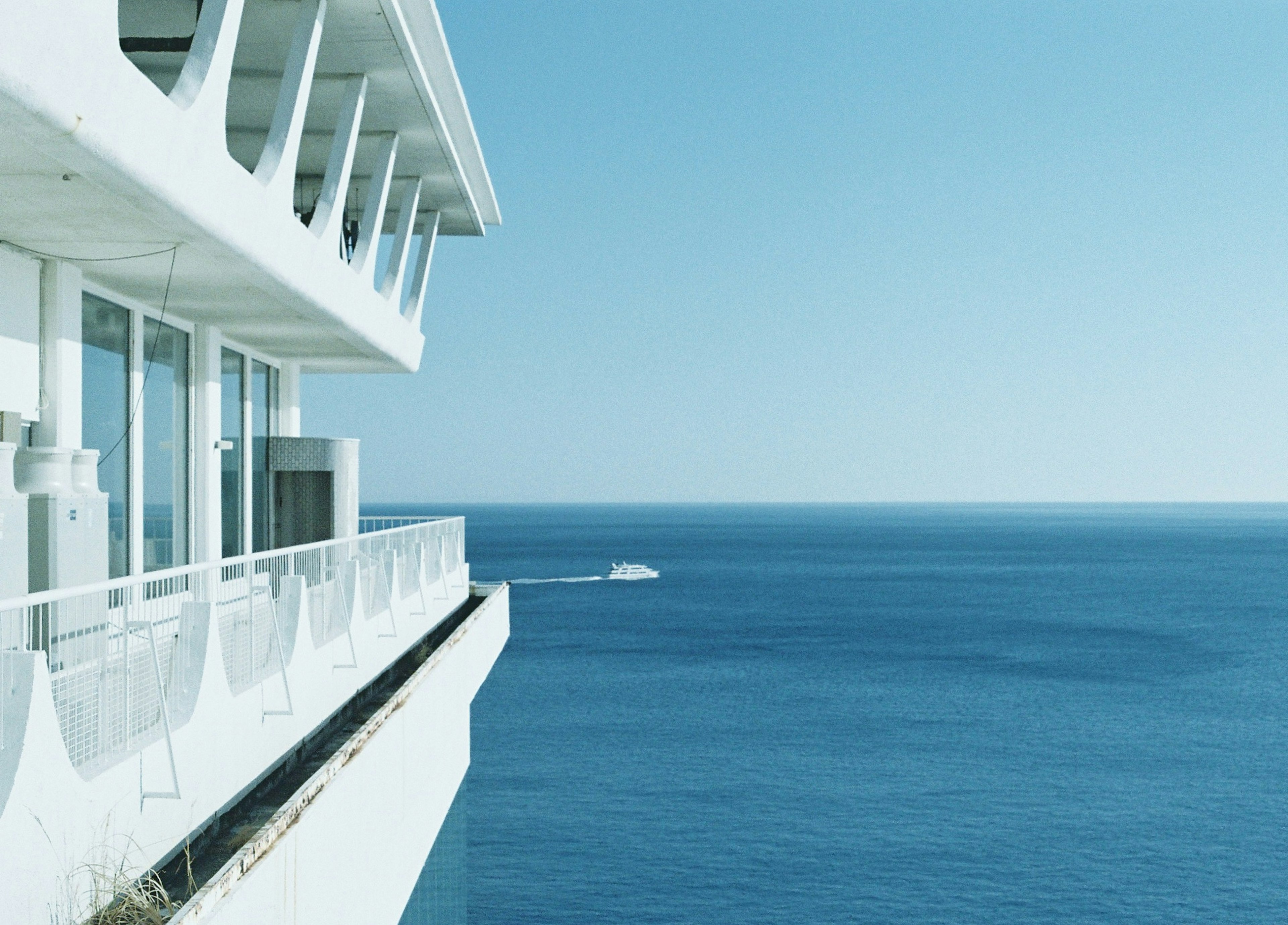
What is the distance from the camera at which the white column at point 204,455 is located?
16.3 m

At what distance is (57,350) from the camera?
1197 cm

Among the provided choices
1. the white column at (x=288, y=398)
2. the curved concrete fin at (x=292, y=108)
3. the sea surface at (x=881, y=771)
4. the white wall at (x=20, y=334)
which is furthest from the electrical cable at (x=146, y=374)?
the sea surface at (x=881, y=771)

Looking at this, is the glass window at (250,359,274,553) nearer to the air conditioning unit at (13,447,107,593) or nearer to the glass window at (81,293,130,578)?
the glass window at (81,293,130,578)

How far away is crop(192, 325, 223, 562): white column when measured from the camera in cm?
1633

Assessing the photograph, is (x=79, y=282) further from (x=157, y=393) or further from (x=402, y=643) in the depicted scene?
(x=402, y=643)

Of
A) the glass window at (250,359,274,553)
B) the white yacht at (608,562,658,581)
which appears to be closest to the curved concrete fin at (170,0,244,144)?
the glass window at (250,359,274,553)

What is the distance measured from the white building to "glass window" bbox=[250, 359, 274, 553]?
0.06m

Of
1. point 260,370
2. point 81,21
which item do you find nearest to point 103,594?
point 81,21

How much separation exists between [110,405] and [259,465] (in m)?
6.40

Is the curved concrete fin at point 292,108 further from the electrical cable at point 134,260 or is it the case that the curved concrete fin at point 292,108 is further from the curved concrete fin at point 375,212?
the curved concrete fin at point 375,212

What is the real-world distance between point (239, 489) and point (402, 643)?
167 inches

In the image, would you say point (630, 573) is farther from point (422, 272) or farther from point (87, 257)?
point (87, 257)

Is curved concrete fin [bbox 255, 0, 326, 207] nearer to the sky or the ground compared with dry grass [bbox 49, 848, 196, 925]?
nearer to the sky

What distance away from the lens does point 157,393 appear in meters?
15.0
